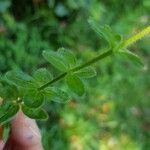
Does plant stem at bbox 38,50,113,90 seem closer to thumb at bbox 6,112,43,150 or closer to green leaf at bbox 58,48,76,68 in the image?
green leaf at bbox 58,48,76,68

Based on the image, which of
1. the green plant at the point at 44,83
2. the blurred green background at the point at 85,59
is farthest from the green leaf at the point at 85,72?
the blurred green background at the point at 85,59

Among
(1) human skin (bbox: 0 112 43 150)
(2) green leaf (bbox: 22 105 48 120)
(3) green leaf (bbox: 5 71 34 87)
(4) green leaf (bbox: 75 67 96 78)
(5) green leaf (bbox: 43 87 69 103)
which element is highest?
(1) human skin (bbox: 0 112 43 150)

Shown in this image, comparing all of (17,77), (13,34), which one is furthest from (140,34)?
(13,34)

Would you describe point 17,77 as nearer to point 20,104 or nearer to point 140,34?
point 20,104

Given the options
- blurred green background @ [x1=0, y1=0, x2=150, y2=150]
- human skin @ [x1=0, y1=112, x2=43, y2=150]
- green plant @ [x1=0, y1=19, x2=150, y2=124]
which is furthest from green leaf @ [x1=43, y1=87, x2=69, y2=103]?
blurred green background @ [x1=0, y1=0, x2=150, y2=150]

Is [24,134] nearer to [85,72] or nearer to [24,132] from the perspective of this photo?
[24,132]

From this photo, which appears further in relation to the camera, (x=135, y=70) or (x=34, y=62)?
(x=135, y=70)

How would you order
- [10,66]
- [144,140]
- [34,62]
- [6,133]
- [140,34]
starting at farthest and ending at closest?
[144,140] < [34,62] < [10,66] < [6,133] < [140,34]

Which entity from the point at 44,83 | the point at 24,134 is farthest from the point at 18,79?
the point at 24,134
